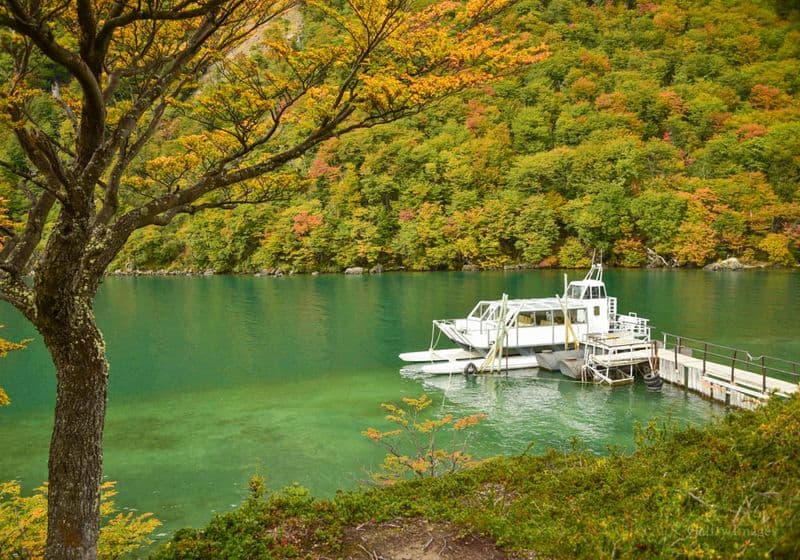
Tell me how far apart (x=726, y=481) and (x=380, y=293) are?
4378cm

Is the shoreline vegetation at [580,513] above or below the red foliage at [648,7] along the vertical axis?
below

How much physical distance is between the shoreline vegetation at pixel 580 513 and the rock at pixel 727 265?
203ft

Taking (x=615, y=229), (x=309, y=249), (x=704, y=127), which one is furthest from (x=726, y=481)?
(x=704, y=127)

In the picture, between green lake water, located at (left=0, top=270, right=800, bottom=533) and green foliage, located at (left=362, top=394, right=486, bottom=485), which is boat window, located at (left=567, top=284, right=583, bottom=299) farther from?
green foliage, located at (left=362, top=394, right=486, bottom=485)

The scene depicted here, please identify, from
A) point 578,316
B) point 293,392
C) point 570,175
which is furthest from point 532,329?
point 570,175

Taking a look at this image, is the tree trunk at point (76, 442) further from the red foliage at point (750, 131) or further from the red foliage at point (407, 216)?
the red foliage at point (750, 131)

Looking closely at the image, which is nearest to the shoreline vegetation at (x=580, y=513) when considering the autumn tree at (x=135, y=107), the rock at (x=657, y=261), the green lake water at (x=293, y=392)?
the autumn tree at (x=135, y=107)

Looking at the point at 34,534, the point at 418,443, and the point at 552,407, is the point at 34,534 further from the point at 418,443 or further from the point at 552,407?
the point at 552,407

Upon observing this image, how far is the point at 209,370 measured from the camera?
81.2 feet

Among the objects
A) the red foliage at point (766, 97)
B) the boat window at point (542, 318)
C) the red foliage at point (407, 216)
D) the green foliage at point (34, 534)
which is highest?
the red foliage at point (766, 97)

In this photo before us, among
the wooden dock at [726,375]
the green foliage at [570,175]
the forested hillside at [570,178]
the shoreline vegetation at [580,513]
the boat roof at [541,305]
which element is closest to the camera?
the shoreline vegetation at [580,513]

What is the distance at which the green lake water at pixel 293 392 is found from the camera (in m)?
14.0

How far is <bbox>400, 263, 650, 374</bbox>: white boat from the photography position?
24.7 meters

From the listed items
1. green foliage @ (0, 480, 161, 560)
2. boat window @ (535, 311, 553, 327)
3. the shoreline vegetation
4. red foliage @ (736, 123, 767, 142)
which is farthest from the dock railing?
red foliage @ (736, 123, 767, 142)
